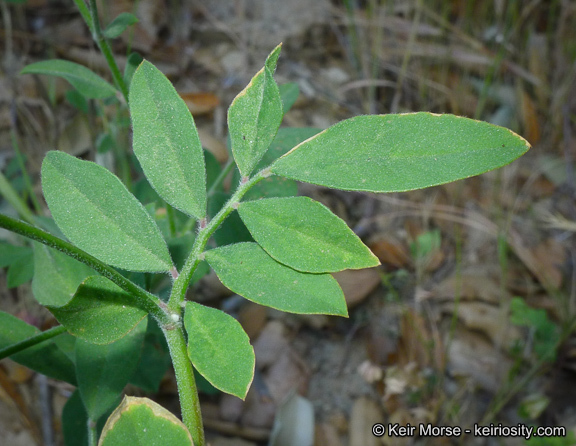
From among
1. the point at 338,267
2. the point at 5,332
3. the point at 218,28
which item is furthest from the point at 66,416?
the point at 218,28

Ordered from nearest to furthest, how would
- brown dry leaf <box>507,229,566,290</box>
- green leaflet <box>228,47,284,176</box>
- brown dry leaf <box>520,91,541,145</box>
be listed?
1. green leaflet <box>228,47,284,176</box>
2. brown dry leaf <box>507,229,566,290</box>
3. brown dry leaf <box>520,91,541,145</box>

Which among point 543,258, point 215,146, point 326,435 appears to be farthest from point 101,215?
point 543,258

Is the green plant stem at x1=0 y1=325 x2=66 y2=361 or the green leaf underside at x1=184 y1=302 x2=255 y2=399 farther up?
the green leaf underside at x1=184 y1=302 x2=255 y2=399

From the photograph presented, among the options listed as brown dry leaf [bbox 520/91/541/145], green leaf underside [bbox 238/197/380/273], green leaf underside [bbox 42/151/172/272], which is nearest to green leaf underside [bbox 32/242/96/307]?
green leaf underside [bbox 42/151/172/272]

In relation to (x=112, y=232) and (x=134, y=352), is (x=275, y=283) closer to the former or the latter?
(x=112, y=232)

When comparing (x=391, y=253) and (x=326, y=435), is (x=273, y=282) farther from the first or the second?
(x=391, y=253)

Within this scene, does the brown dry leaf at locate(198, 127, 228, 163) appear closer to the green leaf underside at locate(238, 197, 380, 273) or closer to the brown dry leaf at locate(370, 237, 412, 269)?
the brown dry leaf at locate(370, 237, 412, 269)
